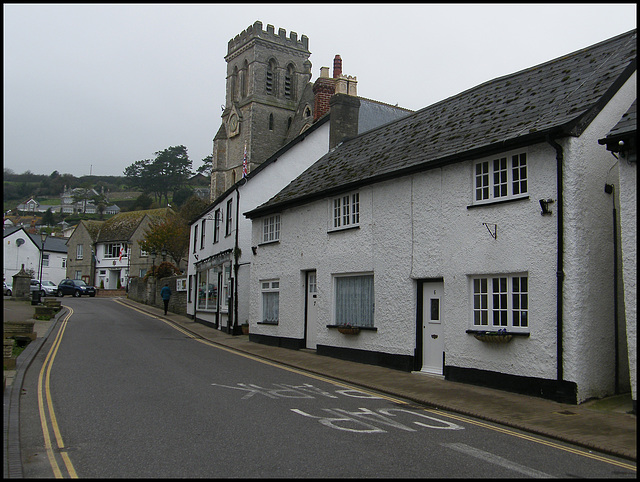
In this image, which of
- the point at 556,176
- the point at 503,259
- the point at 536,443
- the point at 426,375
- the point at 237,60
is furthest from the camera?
the point at 237,60

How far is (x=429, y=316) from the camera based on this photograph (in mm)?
13656

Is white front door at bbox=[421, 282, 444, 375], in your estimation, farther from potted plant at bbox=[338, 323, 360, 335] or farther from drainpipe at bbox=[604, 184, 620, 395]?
drainpipe at bbox=[604, 184, 620, 395]

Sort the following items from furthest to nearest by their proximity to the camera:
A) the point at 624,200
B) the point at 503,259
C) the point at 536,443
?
1. the point at 503,259
2. the point at 624,200
3. the point at 536,443

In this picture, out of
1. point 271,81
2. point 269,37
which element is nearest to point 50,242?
point 271,81

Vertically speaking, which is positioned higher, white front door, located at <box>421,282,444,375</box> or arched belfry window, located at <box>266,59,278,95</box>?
arched belfry window, located at <box>266,59,278,95</box>

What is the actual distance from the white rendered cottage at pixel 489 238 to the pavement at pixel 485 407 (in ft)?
1.42

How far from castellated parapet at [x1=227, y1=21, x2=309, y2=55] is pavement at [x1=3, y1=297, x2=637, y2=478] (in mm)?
65304

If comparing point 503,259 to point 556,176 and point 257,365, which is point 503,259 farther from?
point 257,365

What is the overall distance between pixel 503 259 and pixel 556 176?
1.91m

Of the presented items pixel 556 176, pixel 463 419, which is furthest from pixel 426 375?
pixel 556 176

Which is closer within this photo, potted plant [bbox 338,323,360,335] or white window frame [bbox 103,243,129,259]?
potted plant [bbox 338,323,360,335]

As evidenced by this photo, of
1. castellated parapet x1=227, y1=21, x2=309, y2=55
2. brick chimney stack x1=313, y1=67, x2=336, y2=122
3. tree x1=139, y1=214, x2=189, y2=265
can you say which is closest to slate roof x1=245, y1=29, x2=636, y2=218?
brick chimney stack x1=313, y1=67, x2=336, y2=122

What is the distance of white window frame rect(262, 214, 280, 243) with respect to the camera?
2075cm

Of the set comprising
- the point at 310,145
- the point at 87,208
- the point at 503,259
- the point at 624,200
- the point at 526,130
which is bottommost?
the point at 503,259
